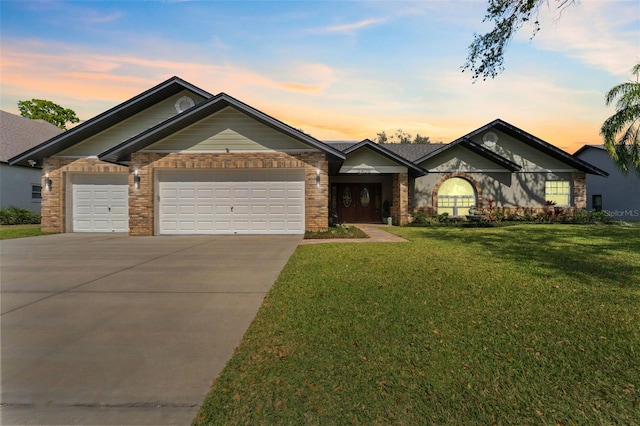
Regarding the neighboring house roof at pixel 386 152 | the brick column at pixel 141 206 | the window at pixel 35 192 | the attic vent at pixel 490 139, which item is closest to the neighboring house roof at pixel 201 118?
the brick column at pixel 141 206

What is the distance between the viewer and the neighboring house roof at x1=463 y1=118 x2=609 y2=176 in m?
19.0

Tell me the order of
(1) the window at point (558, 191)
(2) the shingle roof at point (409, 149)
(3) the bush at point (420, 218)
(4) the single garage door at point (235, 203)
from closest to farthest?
(4) the single garage door at point (235, 203) → (3) the bush at point (420, 218) → (1) the window at point (558, 191) → (2) the shingle roof at point (409, 149)

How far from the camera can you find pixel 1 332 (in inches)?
157

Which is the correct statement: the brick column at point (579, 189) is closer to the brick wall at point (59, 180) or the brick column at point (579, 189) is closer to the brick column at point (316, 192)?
the brick column at point (316, 192)

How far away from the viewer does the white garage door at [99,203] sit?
1509 centimetres

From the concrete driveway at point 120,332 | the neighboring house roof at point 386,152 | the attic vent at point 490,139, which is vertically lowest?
the concrete driveway at point 120,332

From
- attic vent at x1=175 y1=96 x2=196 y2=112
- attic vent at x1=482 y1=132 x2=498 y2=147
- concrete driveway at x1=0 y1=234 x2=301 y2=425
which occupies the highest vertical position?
attic vent at x1=175 y1=96 x2=196 y2=112

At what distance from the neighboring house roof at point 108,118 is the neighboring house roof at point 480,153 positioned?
12195 millimetres

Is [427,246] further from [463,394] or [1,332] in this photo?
[1,332]

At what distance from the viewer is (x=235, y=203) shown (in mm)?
13523

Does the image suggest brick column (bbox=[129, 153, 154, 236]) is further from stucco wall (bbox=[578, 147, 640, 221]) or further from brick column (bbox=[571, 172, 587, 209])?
stucco wall (bbox=[578, 147, 640, 221])

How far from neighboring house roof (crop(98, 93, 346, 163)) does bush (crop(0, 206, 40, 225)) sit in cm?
990

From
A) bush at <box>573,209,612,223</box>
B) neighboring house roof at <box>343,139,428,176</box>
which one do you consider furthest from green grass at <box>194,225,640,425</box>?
bush at <box>573,209,612,223</box>

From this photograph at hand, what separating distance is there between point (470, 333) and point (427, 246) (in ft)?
19.9
